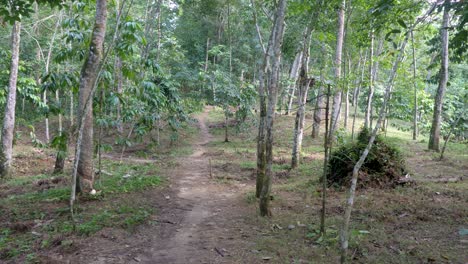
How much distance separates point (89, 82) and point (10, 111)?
6.39m

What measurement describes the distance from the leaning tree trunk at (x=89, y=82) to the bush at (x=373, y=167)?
6.29 m

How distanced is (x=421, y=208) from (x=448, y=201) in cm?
88

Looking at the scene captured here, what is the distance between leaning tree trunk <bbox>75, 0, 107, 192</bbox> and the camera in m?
7.31

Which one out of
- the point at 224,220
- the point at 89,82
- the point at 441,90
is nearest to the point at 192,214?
the point at 224,220

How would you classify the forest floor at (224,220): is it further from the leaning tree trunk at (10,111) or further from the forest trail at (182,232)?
the leaning tree trunk at (10,111)

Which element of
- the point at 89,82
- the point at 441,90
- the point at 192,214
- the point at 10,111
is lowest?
the point at 192,214

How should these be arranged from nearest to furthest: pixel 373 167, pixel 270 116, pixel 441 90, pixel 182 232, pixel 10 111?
pixel 182 232 → pixel 270 116 → pixel 373 167 → pixel 10 111 → pixel 441 90

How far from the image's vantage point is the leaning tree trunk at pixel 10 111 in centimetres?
1137

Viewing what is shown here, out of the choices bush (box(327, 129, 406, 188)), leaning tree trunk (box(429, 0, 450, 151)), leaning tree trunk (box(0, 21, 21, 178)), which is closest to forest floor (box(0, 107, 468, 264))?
bush (box(327, 129, 406, 188))

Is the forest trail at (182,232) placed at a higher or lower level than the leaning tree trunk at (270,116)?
lower

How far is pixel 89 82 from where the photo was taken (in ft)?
24.1

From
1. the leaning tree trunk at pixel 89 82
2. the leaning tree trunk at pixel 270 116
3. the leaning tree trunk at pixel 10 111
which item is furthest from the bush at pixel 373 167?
the leaning tree trunk at pixel 10 111

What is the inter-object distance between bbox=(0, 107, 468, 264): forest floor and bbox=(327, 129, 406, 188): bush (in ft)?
1.30

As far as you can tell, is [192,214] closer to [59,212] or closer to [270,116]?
[59,212]
